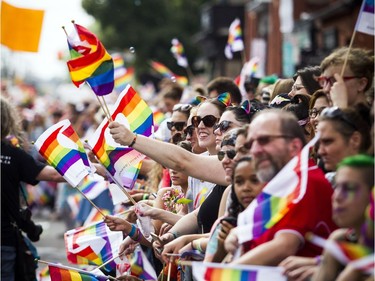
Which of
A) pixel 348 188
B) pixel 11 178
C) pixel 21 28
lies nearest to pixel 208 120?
pixel 11 178

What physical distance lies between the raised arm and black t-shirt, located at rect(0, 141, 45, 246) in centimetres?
277

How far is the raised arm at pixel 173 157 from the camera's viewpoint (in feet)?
21.0

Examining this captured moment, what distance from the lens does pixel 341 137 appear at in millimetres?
5242

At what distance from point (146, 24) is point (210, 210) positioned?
45370 mm

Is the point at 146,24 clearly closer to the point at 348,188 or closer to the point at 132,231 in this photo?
the point at 132,231

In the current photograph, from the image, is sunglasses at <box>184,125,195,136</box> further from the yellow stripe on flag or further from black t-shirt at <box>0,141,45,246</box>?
the yellow stripe on flag

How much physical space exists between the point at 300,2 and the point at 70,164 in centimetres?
2436

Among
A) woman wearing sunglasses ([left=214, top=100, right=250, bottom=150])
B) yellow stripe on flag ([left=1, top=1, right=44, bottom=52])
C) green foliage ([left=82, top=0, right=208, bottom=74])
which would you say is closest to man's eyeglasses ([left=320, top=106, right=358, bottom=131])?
woman wearing sunglasses ([left=214, top=100, right=250, bottom=150])

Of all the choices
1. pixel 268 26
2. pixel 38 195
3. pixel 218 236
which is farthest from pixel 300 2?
pixel 218 236

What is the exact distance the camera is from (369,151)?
529cm

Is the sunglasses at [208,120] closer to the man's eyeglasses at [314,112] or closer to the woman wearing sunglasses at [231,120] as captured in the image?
the woman wearing sunglasses at [231,120]

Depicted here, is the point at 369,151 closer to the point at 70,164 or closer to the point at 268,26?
the point at 70,164

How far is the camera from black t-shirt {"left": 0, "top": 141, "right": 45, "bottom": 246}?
896 centimetres

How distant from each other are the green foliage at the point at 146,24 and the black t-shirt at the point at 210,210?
4245cm
